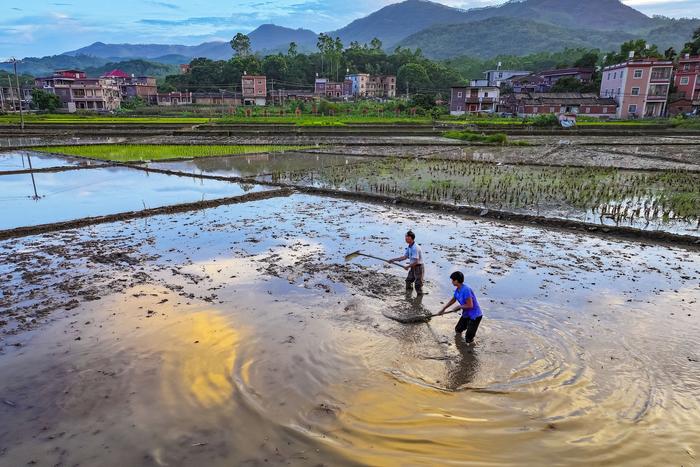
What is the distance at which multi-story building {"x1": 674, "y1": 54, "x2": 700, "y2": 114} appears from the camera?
47844 millimetres

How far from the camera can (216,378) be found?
4.77 m

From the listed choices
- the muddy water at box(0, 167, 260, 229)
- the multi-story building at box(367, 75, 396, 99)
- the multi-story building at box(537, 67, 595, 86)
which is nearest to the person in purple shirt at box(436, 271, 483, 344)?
the muddy water at box(0, 167, 260, 229)

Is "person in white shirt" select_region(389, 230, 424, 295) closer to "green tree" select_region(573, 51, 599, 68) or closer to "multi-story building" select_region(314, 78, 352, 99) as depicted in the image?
"green tree" select_region(573, 51, 599, 68)

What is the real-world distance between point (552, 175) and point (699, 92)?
46732mm

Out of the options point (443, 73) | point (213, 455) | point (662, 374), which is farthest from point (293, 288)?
point (443, 73)

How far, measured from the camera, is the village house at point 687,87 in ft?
157

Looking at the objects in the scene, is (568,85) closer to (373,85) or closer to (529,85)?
(529,85)

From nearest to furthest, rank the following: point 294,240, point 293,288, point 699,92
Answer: point 293,288 < point 294,240 < point 699,92

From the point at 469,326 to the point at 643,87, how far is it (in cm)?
5465

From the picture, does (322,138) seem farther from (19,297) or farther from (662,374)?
(662,374)

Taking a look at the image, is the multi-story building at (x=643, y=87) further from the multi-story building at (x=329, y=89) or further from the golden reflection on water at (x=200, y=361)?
the golden reflection on water at (x=200, y=361)

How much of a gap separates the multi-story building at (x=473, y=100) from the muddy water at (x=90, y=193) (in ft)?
151

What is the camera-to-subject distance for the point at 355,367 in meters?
4.97

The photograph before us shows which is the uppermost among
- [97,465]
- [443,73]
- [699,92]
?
[443,73]
